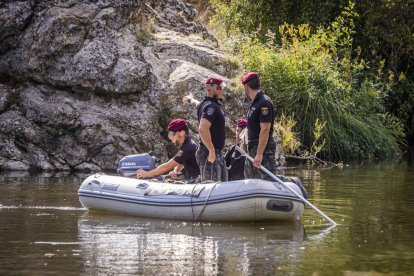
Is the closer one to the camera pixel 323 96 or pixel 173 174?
pixel 173 174

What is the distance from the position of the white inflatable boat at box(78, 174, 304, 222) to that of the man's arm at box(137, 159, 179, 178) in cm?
16

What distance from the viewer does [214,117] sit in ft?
34.6

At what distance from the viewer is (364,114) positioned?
21.7 meters

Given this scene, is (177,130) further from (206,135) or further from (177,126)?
(206,135)

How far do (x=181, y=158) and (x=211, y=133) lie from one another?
0.69 m

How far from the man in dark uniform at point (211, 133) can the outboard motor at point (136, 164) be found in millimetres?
A: 852

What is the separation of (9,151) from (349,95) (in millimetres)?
8660

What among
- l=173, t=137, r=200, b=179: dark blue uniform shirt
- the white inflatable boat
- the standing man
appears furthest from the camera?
the standing man

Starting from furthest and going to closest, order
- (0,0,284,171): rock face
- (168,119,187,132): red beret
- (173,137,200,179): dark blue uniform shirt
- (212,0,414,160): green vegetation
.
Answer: (212,0,414,160): green vegetation < (0,0,284,171): rock face < (173,137,200,179): dark blue uniform shirt < (168,119,187,132): red beret

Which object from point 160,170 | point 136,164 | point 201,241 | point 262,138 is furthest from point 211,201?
point 136,164

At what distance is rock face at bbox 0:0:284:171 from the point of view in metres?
16.9

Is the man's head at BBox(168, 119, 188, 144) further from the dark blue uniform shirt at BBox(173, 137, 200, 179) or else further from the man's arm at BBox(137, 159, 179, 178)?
the man's arm at BBox(137, 159, 179, 178)

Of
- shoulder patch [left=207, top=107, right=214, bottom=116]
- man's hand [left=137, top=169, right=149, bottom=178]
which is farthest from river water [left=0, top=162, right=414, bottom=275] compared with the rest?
shoulder patch [left=207, top=107, right=214, bottom=116]

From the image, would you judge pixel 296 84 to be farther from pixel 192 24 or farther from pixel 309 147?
pixel 192 24
